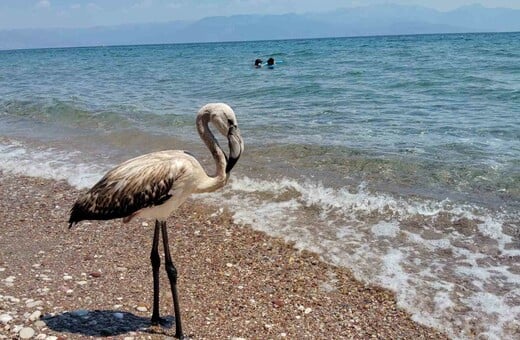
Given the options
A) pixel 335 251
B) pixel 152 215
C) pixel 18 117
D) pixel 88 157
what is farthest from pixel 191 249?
pixel 18 117

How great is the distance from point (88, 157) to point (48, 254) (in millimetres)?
5972

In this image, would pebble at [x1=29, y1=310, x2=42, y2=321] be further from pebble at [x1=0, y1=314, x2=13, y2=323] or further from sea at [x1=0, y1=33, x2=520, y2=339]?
sea at [x1=0, y1=33, x2=520, y2=339]

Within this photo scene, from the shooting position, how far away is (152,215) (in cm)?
503

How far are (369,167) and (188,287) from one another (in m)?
5.76

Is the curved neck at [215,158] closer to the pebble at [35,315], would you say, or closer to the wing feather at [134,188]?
the wing feather at [134,188]

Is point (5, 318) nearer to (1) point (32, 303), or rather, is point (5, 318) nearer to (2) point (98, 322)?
(1) point (32, 303)

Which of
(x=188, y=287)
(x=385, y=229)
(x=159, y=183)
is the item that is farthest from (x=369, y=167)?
(x=159, y=183)

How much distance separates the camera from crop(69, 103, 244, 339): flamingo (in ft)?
15.9

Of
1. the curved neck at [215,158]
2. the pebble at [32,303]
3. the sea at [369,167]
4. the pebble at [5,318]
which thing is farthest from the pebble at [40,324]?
the sea at [369,167]

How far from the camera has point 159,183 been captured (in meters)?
4.80

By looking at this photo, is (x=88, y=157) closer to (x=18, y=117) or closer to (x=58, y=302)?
(x=58, y=302)

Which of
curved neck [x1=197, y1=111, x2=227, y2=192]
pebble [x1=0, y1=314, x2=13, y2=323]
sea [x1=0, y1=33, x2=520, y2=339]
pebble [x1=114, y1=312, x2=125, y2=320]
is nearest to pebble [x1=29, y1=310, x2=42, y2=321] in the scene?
pebble [x1=0, y1=314, x2=13, y2=323]

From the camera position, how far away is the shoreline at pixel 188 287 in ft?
17.6

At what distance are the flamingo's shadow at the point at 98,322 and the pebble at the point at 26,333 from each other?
0.61 feet
